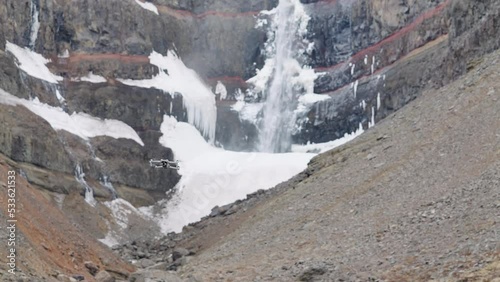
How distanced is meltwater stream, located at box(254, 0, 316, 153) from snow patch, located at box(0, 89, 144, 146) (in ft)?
46.2

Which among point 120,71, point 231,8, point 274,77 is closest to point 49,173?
point 120,71

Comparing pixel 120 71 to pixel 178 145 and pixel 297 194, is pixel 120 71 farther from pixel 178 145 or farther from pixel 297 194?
pixel 297 194

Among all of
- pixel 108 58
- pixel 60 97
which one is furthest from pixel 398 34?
pixel 60 97

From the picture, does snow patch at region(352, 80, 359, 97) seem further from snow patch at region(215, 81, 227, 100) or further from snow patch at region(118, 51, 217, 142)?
snow patch at region(215, 81, 227, 100)

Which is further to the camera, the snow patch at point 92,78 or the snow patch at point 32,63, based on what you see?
the snow patch at point 92,78

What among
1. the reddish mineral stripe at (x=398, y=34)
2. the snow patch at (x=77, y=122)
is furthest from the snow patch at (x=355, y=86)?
the snow patch at (x=77, y=122)

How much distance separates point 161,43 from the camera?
7944 centimetres

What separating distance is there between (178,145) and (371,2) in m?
23.2

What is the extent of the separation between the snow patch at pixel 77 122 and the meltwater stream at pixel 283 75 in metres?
14.1

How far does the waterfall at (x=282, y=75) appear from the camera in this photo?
7538 cm

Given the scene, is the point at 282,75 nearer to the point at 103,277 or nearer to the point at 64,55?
the point at 64,55

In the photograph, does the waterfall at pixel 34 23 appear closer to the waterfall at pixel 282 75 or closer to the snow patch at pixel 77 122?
the snow patch at pixel 77 122

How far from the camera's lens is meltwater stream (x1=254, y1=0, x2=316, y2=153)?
2965 inches

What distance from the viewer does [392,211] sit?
960 inches
